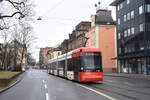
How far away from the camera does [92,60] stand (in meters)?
20.8

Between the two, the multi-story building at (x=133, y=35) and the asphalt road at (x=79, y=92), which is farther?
the multi-story building at (x=133, y=35)

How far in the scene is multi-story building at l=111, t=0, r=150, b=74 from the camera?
136ft

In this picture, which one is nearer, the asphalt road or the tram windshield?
the asphalt road

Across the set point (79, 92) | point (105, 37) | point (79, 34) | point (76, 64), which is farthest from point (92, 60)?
point (79, 34)

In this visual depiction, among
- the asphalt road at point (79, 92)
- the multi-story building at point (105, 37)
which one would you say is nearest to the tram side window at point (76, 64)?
the asphalt road at point (79, 92)

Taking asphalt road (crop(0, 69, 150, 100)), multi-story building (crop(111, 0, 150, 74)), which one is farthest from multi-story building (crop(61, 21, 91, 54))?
asphalt road (crop(0, 69, 150, 100))

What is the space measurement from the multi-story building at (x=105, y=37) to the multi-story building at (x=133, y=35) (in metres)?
8.67

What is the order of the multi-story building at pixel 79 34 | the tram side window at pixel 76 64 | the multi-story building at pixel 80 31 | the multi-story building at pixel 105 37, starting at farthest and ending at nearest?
1. the multi-story building at pixel 80 31
2. the multi-story building at pixel 79 34
3. the multi-story building at pixel 105 37
4. the tram side window at pixel 76 64

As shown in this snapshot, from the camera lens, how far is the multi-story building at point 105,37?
6094 cm

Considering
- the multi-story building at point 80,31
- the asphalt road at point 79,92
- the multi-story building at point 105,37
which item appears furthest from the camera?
the multi-story building at point 80,31

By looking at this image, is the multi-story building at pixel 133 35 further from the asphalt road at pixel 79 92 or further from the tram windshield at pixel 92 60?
the asphalt road at pixel 79 92

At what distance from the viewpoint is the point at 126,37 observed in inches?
1912

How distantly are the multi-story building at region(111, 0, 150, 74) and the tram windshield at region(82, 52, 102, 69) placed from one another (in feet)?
71.1

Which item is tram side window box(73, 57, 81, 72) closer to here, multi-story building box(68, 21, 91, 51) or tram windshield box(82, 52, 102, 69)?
tram windshield box(82, 52, 102, 69)
